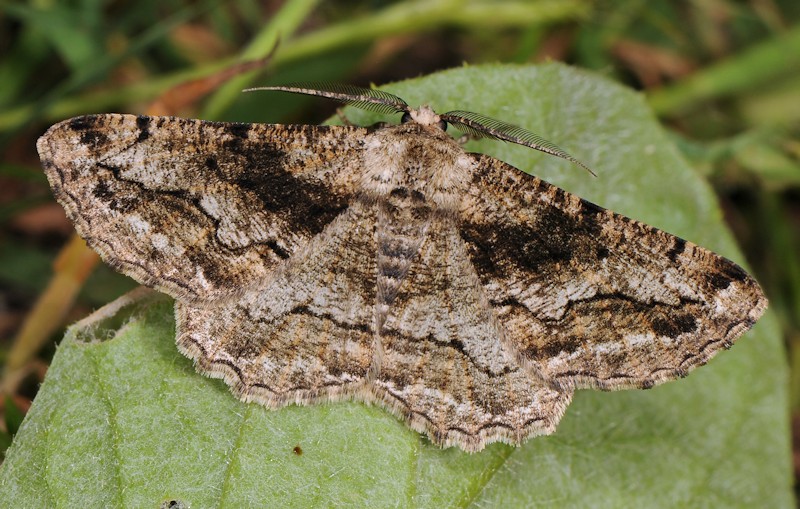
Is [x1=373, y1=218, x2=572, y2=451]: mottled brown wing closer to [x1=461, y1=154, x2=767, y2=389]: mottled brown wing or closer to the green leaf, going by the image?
[x1=461, y1=154, x2=767, y2=389]: mottled brown wing

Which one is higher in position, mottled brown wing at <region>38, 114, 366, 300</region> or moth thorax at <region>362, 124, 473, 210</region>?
moth thorax at <region>362, 124, 473, 210</region>

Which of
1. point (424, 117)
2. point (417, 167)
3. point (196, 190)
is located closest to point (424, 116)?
point (424, 117)

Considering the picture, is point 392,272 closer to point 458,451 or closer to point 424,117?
point 424,117

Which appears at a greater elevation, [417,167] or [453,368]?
[417,167]

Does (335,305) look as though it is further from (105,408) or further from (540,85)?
(540,85)

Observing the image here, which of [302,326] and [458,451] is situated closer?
[302,326]

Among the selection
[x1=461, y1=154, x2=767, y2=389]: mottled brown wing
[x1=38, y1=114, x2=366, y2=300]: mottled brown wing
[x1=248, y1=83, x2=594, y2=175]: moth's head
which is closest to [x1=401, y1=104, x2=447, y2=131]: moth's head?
[x1=248, y1=83, x2=594, y2=175]: moth's head
